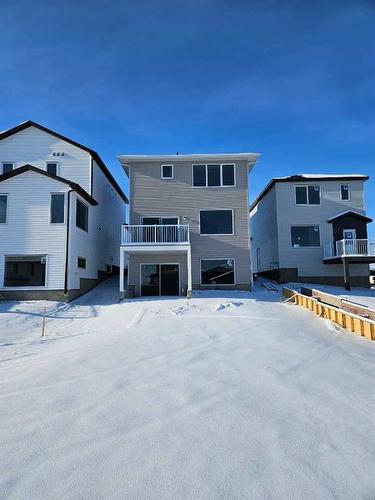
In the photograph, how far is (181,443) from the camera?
10.6 feet

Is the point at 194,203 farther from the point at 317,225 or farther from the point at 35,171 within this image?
the point at 317,225

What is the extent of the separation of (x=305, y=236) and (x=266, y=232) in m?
3.63

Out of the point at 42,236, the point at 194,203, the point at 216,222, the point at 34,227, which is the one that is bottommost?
the point at 42,236

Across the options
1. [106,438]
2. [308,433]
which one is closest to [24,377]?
[106,438]

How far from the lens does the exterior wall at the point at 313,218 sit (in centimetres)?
2159

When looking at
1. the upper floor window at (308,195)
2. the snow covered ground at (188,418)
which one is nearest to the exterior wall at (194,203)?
the upper floor window at (308,195)

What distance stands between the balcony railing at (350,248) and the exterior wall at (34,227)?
15930mm

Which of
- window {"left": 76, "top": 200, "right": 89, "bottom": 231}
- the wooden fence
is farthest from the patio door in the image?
the wooden fence

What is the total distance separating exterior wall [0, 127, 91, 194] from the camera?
63.6ft

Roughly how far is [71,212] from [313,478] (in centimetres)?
1572

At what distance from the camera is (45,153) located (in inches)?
770

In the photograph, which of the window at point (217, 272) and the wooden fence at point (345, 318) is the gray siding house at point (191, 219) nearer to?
the window at point (217, 272)

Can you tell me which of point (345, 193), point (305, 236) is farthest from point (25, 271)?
point (345, 193)

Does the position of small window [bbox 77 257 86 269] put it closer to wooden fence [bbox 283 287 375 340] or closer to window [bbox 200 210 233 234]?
window [bbox 200 210 233 234]
